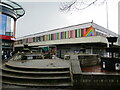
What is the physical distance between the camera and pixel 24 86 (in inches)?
192

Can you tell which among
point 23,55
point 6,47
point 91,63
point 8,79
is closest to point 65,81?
point 8,79

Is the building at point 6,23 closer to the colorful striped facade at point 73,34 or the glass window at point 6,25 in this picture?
the glass window at point 6,25

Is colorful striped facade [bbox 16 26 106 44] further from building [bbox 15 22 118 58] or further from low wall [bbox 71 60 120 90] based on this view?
low wall [bbox 71 60 120 90]

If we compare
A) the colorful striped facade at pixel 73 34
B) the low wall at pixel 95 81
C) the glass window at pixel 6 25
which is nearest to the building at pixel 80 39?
the colorful striped facade at pixel 73 34

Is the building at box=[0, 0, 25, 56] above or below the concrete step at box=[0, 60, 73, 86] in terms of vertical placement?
above

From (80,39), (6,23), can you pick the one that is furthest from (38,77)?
(6,23)

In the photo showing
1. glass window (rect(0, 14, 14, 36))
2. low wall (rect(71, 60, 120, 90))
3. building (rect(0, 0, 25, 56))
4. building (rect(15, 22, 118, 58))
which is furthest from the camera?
glass window (rect(0, 14, 14, 36))

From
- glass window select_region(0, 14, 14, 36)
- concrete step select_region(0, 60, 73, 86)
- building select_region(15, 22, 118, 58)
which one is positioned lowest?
concrete step select_region(0, 60, 73, 86)

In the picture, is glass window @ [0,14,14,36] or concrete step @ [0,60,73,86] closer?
concrete step @ [0,60,73,86]

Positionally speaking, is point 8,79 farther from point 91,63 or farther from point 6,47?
point 6,47

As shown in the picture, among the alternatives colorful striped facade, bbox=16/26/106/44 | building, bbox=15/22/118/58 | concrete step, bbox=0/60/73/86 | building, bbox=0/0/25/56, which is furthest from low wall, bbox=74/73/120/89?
building, bbox=0/0/25/56

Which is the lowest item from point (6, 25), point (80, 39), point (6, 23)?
point (80, 39)

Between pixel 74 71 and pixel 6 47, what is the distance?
2225 centimetres

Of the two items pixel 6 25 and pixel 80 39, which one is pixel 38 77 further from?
pixel 6 25
